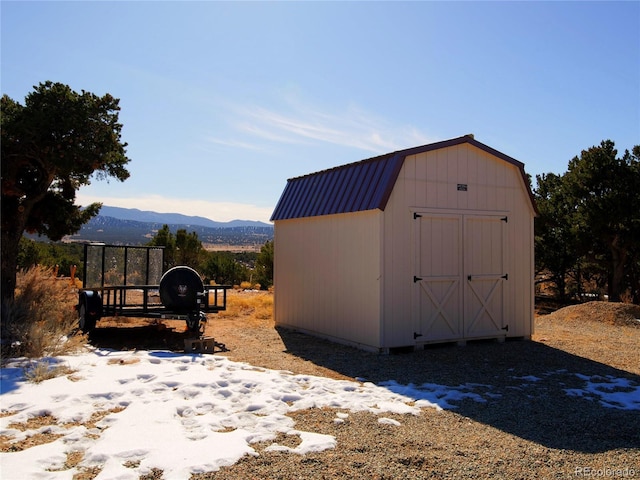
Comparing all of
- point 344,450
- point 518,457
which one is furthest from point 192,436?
point 518,457

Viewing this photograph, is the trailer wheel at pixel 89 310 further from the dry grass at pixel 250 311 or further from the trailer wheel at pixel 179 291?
the dry grass at pixel 250 311

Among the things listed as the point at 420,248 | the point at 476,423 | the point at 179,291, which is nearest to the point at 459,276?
the point at 420,248

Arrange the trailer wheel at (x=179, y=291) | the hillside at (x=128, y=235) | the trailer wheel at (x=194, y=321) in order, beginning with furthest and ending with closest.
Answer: the hillside at (x=128, y=235) < the trailer wheel at (x=179, y=291) < the trailer wheel at (x=194, y=321)

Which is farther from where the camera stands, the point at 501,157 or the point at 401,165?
the point at 501,157

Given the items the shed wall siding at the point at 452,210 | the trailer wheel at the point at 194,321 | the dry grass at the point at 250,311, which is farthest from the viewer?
the dry grass at the point at 250,311

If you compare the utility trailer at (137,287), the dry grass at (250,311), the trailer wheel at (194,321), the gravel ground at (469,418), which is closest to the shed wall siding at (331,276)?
the gravel ground at (469,418)

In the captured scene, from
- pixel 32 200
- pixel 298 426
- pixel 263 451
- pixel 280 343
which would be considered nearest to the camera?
pixel 263 451

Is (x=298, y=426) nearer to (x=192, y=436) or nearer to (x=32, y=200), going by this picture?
(x=192, y=436)

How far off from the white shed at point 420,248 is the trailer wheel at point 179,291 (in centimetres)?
249

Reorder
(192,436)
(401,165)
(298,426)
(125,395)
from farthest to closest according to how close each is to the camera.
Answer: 1. (401,165)
2. (125,395)
3. (298,426)
4. (192,436)

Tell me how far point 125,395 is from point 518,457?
3968mm

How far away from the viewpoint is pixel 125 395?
5723mm

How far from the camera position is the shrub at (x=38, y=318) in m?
7.34

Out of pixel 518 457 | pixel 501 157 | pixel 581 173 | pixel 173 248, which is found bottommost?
pixel 518 457
